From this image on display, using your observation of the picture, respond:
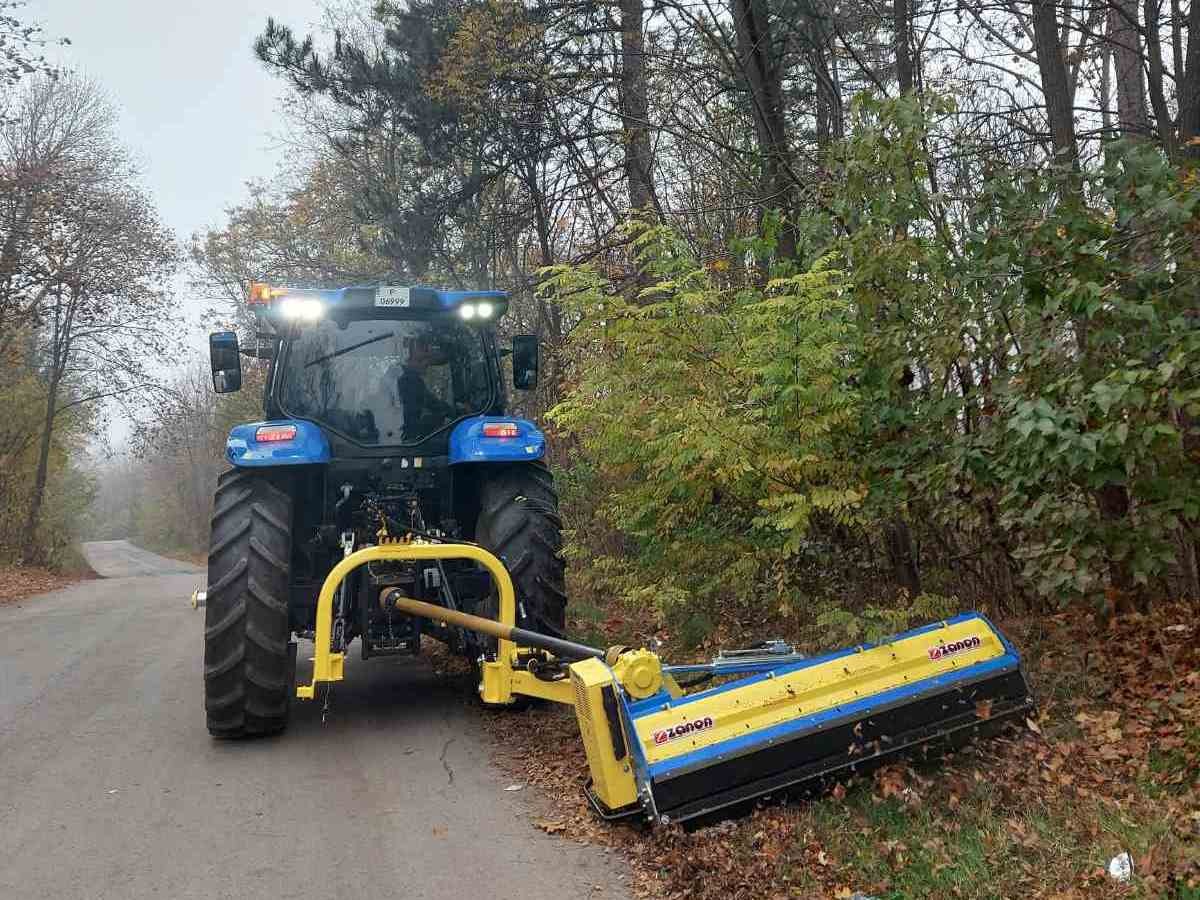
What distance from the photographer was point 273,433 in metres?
6.59

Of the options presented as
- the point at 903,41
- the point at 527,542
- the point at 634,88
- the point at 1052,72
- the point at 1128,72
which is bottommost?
the point at 527,542

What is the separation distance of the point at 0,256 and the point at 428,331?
1503 cm

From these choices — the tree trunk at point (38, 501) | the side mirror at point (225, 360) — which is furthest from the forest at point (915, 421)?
the tree trunk at point (38, 501)

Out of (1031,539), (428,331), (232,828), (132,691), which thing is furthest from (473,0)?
(232,828)

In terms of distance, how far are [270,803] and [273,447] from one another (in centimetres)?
230

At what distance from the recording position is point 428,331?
298 inches

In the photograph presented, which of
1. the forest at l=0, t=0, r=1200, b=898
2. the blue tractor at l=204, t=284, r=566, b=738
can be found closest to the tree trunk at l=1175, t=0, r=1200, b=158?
the forest at l=0, t=0, r=1200, b=898

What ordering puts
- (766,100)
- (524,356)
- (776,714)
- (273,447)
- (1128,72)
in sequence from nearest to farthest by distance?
(776,714) < (273,447) < (524,356) < (766,100) < (1128,72)

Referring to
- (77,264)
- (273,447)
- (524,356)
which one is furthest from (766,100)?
(77,264)

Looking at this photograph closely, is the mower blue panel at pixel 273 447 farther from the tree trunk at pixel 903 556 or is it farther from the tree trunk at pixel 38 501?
the tree trunk at pixel 38 501

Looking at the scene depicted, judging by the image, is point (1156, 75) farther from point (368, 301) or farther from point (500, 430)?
point (368, 301)

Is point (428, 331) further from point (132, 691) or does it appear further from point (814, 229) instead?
point (132, 691)

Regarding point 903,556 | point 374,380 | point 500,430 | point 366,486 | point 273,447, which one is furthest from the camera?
point 374,380

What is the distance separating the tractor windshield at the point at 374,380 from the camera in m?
7.27
